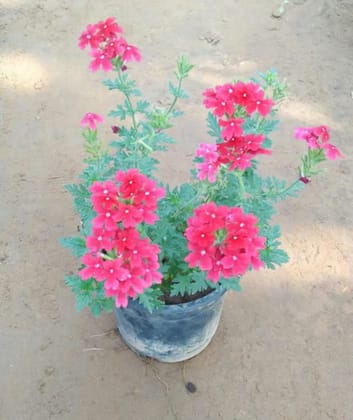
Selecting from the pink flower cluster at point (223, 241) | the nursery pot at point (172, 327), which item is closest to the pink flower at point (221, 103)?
the pink flower cluster at point (223, 241)

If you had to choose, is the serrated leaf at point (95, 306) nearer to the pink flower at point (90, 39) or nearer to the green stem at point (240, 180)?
the green stem at point (240, 180)

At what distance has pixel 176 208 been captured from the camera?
2092 millimetres

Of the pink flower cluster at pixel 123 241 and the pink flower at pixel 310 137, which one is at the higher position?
the pink flower at pixel 310 137

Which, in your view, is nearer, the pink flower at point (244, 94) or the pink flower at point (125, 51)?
the pink flower at point (244, 94)

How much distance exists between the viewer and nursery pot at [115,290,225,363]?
2.18 m

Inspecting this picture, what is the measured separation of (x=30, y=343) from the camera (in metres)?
2.75

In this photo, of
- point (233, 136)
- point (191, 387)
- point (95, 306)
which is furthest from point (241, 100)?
point (191, 387)

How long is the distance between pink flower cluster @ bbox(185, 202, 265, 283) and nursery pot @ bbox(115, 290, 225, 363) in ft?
1.86

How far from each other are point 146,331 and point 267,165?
1610 mm

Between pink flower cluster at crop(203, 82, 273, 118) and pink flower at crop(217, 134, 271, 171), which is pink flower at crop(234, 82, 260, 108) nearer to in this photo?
pink flower cluster at crop(203, 82, 273, 118)

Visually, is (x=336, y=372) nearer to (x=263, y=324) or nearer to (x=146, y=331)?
(x=263, y=324)

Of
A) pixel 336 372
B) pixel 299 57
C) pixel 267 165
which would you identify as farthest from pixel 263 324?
pixel 299 57

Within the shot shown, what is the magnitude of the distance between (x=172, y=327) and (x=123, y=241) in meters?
0.85

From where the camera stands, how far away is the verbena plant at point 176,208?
5.24 ft
